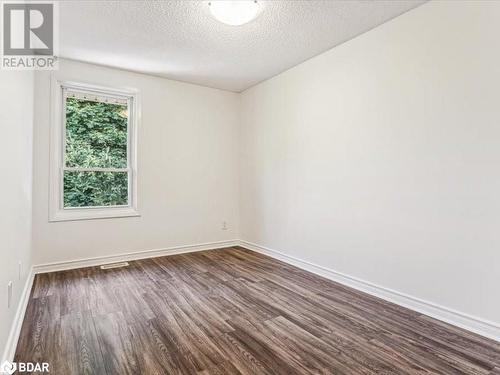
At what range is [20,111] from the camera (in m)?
2.29

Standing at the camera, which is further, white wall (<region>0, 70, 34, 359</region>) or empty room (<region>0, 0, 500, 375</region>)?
empty room (<region>0, 0, 500, 375</region>)

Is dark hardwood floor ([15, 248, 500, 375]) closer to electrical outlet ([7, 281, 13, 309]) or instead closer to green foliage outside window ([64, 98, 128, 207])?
electrical outlet ([7, 281, 13, 309])

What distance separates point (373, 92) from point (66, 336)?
336 centimetres

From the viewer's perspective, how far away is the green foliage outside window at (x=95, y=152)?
12.1 ft

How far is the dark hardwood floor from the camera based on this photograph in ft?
5.66

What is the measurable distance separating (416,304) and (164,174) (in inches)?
137

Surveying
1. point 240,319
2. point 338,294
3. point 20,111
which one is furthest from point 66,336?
point 338,294

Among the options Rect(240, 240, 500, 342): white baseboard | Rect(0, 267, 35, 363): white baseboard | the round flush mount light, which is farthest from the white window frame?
Rect(240, 240, 500, 342): white baseboard

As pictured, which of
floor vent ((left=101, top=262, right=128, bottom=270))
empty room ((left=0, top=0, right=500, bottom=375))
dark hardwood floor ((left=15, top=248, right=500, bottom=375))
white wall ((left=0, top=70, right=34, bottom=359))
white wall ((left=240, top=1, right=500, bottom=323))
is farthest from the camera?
floor vent ((left=101, top=262, right=128, bottom=270))

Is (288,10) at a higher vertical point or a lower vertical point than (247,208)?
higher

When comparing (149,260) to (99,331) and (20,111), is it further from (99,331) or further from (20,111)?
(20,111)

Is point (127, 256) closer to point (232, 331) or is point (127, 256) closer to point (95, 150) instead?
point (95, 150)

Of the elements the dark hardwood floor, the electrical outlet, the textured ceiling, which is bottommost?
the dark hardwood floor

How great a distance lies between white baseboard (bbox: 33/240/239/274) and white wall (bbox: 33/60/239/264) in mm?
59
